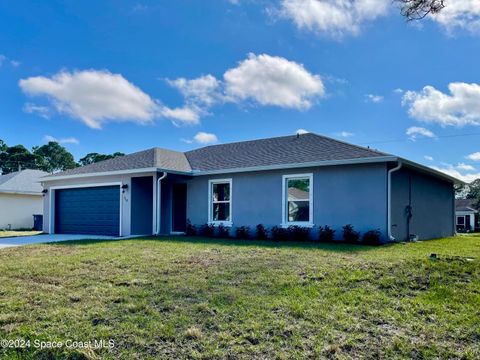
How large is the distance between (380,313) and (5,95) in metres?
22.8

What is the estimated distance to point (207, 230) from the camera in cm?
1428

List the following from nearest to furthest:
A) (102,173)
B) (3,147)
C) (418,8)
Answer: (418,8), (102,173), (3,147)

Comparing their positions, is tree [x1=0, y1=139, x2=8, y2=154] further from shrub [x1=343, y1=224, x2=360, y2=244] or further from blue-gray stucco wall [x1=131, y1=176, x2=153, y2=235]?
shrub [x1=343, y1=224, x2=360, y2=244]

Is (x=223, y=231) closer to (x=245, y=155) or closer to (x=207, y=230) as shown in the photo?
(x=207, y=230)

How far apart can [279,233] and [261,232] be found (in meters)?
0.74

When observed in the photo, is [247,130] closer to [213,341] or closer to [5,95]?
[5,95]

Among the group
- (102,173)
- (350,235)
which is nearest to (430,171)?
(350,235)

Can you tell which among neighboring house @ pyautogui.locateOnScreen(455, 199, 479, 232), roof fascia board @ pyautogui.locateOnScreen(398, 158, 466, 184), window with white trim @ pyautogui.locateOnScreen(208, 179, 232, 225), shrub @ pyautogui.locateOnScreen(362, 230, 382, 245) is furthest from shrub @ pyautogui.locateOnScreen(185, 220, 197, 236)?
neighboring house @ pyautogui.locateOnScreen(455, 199, 479, 232)

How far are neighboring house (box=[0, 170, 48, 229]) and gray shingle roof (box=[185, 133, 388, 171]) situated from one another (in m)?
12.6

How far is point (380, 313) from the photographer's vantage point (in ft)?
14.1

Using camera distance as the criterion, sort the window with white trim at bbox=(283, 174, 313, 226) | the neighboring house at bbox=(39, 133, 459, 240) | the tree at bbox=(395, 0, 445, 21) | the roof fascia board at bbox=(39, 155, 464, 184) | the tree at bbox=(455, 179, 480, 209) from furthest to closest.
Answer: the tree at bbox=(455, 179, 480, 209) → the window with white trim at bbox=(283, 174, 313, 226) → the neighboring house at bbox=(39, 133, 459, 240) → the roof fascia board at bbox=(39, 155, 464, 184) → the tree at bbox=(395, 0, 445, 21)

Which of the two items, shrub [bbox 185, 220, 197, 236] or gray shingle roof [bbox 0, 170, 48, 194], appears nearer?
shrub [bbox 185, 220, 197, 236]

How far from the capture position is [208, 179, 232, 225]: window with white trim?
14.4 m

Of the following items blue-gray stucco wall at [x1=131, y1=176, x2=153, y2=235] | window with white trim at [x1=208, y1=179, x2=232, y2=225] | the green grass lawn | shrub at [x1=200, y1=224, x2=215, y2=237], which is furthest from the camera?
blue-gray stucco wall at [x1=131, y1=176, x2=153, y2=235]
